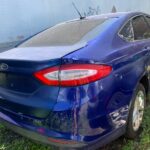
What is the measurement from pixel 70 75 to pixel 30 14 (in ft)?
20.7

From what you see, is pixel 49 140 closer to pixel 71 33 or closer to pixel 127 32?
pixel 71 33

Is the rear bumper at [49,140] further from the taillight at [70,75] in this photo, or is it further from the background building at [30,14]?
the background building at [30,14]

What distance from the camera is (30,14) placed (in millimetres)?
8453

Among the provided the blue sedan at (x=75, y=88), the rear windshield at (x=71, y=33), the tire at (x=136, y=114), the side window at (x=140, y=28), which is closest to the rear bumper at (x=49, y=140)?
the blue sedan at (x=75, y=88)

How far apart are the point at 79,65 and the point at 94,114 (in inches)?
17.6

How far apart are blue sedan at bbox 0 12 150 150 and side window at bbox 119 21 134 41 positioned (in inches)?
1.0

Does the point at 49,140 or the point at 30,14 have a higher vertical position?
the point at 49,140

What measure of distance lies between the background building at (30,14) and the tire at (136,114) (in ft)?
16.0

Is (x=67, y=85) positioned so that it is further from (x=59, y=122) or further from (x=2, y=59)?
(x=2, y=59)

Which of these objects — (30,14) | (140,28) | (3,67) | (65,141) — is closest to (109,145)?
(65,141)

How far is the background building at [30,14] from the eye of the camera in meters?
7.72

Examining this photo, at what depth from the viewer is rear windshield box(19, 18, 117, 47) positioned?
121 inches

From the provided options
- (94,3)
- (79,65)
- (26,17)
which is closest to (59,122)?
(79,65)

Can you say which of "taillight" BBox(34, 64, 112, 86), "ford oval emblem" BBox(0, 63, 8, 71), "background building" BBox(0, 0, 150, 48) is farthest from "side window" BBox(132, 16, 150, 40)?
"background building" BBox(0, 0, 150, 48)
